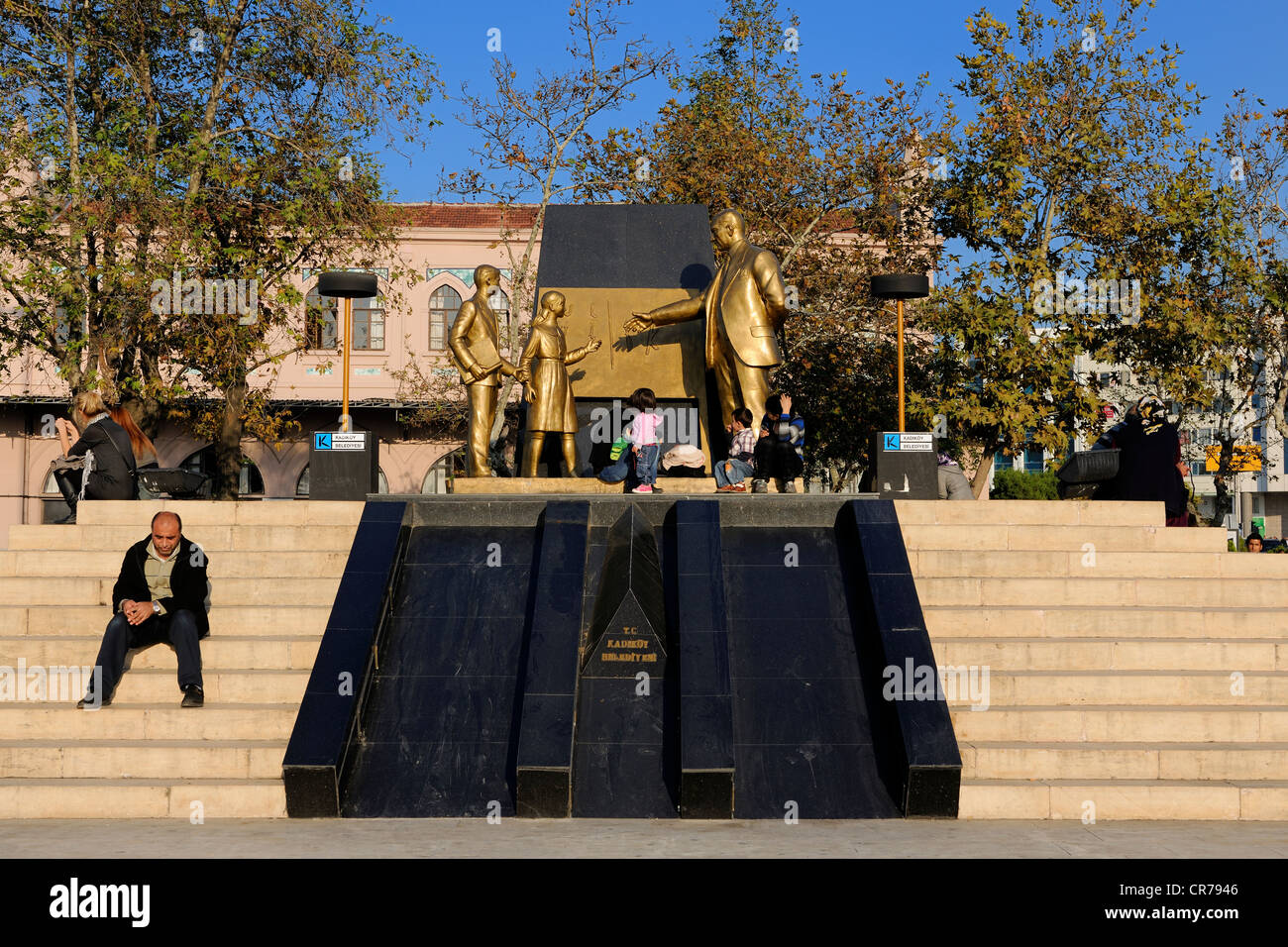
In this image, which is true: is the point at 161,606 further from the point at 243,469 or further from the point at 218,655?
the point at 243,469

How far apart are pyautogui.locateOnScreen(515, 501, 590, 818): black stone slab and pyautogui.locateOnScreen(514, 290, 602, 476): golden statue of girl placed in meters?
2.96

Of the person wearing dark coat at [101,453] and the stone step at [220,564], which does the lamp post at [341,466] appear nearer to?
the person wearing dark coat at [101,453]

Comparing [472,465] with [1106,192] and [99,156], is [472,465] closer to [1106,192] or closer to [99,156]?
[99,156]

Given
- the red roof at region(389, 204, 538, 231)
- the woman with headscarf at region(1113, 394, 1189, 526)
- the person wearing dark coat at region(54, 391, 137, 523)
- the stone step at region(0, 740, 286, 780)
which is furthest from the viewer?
the red roof at region(389, 204, 538, 231)

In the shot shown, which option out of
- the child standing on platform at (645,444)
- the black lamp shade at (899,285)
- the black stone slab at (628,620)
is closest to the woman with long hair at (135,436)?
the child standing on platform at (645,444)

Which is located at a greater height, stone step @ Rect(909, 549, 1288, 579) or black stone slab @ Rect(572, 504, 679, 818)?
stone step @ Rect(909, 549, 1288, 579)

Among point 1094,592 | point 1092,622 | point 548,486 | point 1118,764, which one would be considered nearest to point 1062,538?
point 1094,592

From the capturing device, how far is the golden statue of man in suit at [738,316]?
1416cm

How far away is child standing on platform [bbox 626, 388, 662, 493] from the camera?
1341 centimetres

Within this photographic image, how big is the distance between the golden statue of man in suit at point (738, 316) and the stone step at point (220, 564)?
181 inches

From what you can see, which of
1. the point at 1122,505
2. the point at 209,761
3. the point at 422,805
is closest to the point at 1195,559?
the point at 1122,505

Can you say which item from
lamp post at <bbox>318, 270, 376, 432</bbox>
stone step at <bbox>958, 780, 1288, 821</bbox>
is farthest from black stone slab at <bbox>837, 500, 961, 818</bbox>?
lamp post at <bbox>318, 270, 376, 432</bbox>

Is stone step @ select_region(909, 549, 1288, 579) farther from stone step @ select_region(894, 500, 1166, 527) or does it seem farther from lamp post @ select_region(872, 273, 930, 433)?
lamp post @ select_region(872, 273, 930, 433)

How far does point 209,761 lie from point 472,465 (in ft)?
18.9
